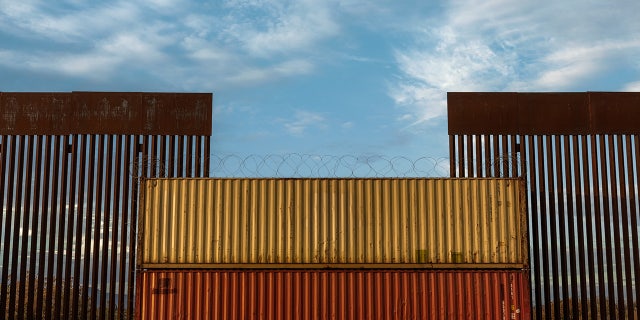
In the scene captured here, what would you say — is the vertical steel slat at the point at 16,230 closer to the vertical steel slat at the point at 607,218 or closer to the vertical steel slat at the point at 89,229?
the vertical steel slat at the point at 89,229

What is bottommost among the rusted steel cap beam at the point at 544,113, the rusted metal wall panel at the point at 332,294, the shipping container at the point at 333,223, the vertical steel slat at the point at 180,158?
the rusted metal wall panel at the point at 332,294

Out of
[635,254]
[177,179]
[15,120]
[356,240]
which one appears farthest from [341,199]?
[15,120]

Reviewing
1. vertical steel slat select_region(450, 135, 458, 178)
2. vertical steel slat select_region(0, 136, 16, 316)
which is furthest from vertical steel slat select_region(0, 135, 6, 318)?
vertical steel slat select_region(450, 135, 458, 178)

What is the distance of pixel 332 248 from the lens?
746 inches

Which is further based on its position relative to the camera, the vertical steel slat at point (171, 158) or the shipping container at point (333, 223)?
the vertical steel slat at point (171, 158)

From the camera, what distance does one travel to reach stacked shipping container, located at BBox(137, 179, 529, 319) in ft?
61.2

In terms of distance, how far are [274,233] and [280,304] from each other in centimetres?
202

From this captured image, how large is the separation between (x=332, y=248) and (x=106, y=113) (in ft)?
39.3

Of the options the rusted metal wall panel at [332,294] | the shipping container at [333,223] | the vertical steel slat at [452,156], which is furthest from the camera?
the vertical steel slat at [452,156]

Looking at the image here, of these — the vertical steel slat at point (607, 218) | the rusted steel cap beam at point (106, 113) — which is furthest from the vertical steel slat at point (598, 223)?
the rusted steel cap beam at point (106, 113)

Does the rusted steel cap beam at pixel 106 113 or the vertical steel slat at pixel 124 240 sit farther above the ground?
the rusted steel cap beam at pixel 106 113

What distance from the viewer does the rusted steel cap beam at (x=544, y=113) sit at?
2556cm

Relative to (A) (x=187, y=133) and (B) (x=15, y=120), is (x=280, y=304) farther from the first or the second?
(B) (x=15, y=120)

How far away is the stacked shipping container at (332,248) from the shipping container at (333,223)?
0.10 feet
